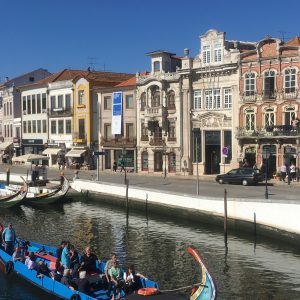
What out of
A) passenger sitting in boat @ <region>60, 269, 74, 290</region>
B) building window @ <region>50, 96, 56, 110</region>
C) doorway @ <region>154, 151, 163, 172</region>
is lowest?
passenger sitting in boat @ <region>60, 269, 74, 290</region>

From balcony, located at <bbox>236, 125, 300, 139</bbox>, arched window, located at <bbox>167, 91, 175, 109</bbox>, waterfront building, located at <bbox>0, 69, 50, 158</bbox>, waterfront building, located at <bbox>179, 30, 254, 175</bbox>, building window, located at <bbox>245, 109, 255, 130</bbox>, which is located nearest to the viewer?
balcony, located at <bbox>236, 125, 300, 139</bbox>

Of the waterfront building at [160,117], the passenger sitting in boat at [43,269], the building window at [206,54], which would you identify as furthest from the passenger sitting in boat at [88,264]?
the building window at [206,54]

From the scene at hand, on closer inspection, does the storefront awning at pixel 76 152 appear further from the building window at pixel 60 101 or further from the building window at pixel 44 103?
the building window at pixel 44 103

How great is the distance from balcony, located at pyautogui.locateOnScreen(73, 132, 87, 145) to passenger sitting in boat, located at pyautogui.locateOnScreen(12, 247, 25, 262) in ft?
135

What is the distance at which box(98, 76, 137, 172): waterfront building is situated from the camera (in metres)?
59.6

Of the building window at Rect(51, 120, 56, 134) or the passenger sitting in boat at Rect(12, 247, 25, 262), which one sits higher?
the building window at Rect(51, 120, 56, 134)

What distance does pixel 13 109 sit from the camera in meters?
81.4

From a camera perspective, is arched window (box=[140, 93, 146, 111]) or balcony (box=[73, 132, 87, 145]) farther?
balcony (box=[73, 132, 87, 145])

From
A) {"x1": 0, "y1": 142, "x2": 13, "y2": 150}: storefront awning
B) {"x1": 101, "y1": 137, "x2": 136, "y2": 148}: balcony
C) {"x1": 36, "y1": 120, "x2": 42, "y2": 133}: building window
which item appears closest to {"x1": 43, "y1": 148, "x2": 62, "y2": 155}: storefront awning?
{"x1": 36, "y1": 120, "x2": 42, "y2": 133}: building window

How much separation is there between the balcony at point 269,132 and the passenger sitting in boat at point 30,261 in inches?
A: 1135

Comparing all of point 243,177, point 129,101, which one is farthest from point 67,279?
point 129,101

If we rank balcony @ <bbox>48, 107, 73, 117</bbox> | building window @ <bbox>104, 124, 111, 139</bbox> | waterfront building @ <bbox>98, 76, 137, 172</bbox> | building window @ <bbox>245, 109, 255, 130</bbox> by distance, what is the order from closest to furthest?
building window @ <bbox>245, 109, 255, 130</bbox> < waterfront building @ <bbox>98, 76, 137, 172</bbox> < building window @ <bbox>104, 124, 111, 139</bbox> < balcony @ <bbox>48, 107, 73, 117</bbox>

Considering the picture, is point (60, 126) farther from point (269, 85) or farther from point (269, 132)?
point (269, 132)

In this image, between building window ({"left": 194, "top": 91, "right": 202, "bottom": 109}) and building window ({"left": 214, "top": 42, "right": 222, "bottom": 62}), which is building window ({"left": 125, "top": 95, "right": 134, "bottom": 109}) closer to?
building window ({"left": 194, "top": 91, "right": 202, "bottom": 109})
